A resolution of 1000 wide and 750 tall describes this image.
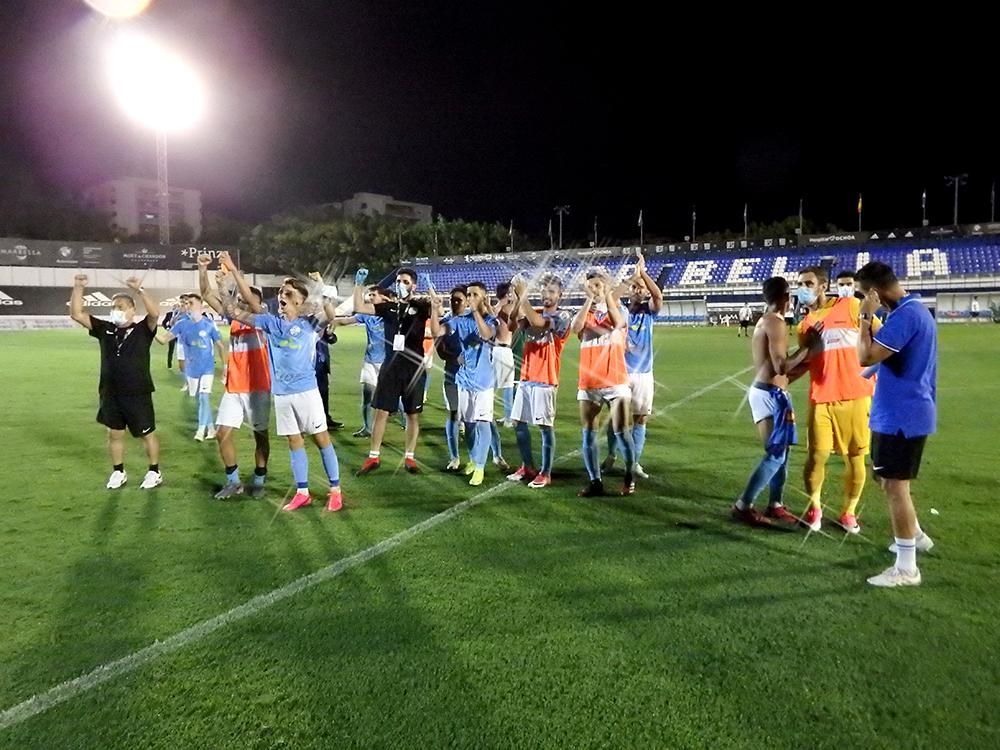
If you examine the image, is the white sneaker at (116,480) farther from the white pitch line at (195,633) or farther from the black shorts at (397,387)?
the white pitch line at (195,633)

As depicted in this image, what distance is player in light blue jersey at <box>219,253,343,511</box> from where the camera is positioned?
232 inches

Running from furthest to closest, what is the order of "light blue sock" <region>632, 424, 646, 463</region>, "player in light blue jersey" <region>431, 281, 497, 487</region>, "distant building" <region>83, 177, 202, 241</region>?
1. "distant building" <region>83, 177, 202, 241</region>
2. "light blue sock" <region>632, 424, 646, 463</region>
3. "player in light blue jersey" <region>431, 281, 497, 487</region>

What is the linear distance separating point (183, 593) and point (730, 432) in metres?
7.49

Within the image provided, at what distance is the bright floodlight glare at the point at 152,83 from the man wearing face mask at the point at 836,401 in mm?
28916

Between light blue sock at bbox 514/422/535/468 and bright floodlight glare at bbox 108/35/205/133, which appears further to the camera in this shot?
bright floodlight glare at bbox 108/35/205/133

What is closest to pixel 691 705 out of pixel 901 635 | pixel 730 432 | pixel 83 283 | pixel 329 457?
pixel 901 635

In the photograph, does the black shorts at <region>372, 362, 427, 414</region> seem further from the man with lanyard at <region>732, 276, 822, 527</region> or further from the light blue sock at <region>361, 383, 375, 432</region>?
the man with lanyard at <region>732, 276, 822, 527</region>

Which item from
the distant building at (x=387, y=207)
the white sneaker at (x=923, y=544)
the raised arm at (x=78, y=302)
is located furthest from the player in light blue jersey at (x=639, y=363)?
the distant building at (x=387, y=207)

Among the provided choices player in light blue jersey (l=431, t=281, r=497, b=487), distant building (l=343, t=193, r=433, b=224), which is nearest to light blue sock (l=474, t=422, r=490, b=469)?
player in light blue jersey (l=431, t=281, r=497, b=487)

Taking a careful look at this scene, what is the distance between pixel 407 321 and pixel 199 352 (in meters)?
3.81

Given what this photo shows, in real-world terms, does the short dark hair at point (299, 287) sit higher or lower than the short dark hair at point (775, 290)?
higher

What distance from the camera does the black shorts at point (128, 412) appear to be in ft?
21.2

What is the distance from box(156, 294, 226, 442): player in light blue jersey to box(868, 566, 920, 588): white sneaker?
797 centimetres

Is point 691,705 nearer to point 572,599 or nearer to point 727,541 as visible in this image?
point 572,599
